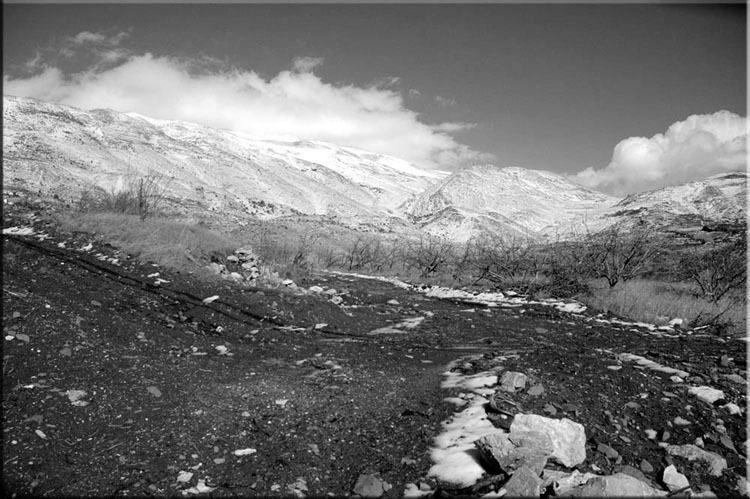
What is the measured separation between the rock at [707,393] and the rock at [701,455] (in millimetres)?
973

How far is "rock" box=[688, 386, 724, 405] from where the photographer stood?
11.1 feet

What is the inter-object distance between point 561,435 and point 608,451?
0.39 metres

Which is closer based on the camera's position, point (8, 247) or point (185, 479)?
point (185, 479)

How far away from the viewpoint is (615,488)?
1.86 metres

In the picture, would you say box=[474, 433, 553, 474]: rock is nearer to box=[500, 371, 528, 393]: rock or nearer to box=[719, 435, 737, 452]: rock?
box=[500, 371, 528, 393]: rock

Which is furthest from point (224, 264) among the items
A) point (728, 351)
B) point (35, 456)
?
point (728, 351)

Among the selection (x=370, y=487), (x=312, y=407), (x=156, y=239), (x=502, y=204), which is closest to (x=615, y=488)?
(x=370, y=487)

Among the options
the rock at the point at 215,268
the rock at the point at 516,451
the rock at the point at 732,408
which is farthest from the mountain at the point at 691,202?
the rock at the point at 516,451

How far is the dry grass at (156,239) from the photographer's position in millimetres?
7387

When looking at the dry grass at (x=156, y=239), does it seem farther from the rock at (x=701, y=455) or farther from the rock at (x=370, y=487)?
the rock at (x=701, y=455)

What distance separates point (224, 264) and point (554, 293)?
29.6ft

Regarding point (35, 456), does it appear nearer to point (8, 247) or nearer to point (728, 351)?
point (8, 247)

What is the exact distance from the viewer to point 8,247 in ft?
19.6

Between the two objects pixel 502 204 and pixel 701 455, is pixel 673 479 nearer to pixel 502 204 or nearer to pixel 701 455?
pixel 701 455
